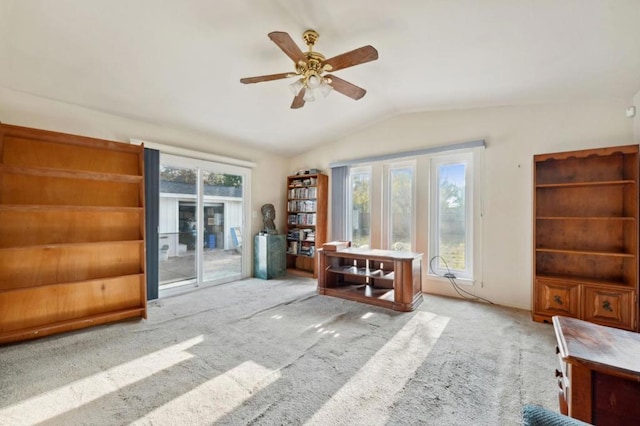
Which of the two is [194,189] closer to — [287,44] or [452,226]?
[287,44]

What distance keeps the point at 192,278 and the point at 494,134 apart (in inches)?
197

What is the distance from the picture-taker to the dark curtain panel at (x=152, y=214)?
12.2ft

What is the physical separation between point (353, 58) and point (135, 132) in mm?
3123

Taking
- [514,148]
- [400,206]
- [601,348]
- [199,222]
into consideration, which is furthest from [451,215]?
[199,222]

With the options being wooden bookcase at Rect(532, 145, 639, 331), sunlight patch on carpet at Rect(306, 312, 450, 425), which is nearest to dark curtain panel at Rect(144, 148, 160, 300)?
sunlight patch on carpet at Rect(306, 312, 450, 425)

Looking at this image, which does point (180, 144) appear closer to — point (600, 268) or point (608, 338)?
point (608, 338)

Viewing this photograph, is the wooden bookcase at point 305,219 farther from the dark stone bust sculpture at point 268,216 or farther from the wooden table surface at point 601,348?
the wooden table surface at point 601,348

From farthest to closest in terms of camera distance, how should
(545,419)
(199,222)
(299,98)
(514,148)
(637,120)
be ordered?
(199,222), (514,148), (637,120), (299,98), (545,419)

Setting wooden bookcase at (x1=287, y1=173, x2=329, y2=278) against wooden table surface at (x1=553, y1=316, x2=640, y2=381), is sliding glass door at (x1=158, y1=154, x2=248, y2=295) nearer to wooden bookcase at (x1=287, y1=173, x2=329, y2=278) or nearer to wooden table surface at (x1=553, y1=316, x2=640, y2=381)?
wooden bookcase at (x1=287, y1=173, x2=329, y2=278)

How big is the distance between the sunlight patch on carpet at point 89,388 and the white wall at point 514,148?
3.69 metres

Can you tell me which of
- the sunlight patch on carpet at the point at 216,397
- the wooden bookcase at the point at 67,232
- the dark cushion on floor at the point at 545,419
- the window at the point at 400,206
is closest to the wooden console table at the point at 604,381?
the dark cushion on floor at the point at 545,419

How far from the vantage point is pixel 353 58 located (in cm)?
218

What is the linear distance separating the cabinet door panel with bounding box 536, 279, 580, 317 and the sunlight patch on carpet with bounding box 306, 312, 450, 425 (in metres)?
1.23

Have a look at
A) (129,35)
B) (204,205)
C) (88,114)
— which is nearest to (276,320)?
(204,205)
